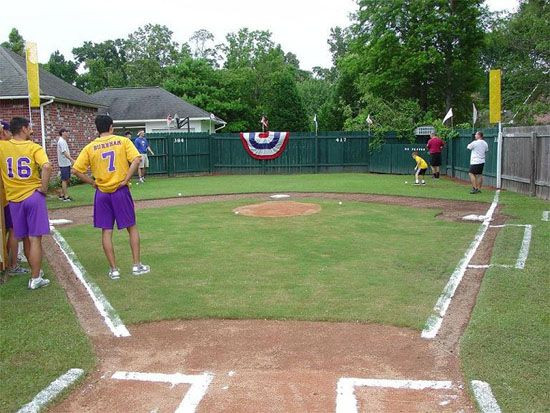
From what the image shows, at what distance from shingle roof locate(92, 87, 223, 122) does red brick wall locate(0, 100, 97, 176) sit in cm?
802

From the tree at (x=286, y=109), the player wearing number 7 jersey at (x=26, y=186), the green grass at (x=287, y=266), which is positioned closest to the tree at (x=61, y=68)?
the tree at (x=286, y=109)

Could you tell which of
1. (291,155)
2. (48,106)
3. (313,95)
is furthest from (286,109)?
(48,106)

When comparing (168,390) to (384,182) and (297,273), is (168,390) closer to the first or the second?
(297,273)

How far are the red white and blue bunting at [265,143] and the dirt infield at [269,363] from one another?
20.6 metres

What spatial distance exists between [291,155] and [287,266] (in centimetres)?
1920

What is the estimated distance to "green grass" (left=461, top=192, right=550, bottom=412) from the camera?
12.6 feet

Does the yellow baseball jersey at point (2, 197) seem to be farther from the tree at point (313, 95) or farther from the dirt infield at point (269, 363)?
the tree at point (313, 95)

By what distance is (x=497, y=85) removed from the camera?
16.8 meters

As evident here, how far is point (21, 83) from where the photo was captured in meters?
18.9

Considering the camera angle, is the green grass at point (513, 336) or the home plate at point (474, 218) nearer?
the green grass at point (513, 336)

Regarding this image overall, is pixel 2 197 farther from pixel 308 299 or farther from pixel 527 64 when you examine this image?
pixel 527 64

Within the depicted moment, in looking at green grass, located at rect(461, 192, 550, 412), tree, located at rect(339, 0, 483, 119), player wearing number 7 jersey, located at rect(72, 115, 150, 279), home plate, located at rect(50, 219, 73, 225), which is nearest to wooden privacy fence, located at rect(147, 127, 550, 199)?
tree, located at rect(339, 0, 483, 119)

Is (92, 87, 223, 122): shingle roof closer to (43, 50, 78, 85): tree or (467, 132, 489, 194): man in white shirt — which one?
(467, 132, 489, 194): man in white shirt

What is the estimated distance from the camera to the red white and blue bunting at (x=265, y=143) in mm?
26188
